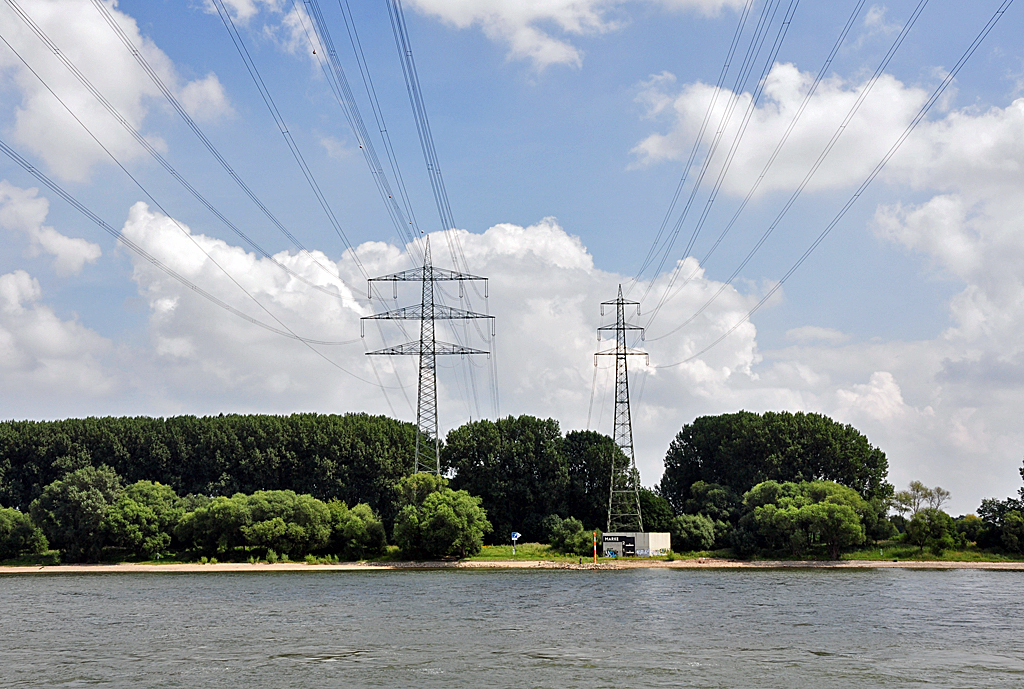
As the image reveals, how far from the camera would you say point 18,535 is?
107812 millimetres

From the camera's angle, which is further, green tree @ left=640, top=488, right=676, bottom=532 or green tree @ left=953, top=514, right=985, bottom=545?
green tree @ left=640, top=488, right=676, bottom=532

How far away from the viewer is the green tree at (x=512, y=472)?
129125 mm

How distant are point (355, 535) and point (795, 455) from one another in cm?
7307

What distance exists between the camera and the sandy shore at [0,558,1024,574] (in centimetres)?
10356

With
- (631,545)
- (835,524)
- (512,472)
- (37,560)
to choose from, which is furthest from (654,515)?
(37,560)

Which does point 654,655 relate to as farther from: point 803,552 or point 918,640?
point 803,552

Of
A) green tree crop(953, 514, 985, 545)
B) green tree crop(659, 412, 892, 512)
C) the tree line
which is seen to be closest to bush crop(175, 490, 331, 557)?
the tree line

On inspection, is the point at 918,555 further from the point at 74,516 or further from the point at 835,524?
the point at 74,516

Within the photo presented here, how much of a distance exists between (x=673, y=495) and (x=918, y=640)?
117442 millimetres

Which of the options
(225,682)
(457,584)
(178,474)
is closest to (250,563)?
(178,474)

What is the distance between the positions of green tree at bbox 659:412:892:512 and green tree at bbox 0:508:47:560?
9959 centimetres

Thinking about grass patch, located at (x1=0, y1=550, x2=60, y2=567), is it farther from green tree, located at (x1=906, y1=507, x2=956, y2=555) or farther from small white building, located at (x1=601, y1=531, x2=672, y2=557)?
green tree, located at (x1=906, y1=507, x2=956, y2=555)

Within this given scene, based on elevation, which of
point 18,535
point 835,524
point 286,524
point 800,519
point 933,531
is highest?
point 800,519

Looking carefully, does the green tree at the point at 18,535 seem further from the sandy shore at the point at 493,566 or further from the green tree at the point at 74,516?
the sandy shore at the point at 493,566
